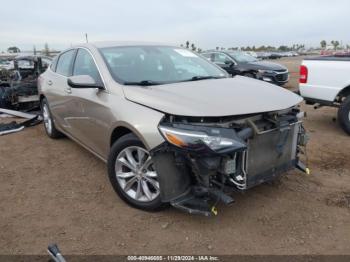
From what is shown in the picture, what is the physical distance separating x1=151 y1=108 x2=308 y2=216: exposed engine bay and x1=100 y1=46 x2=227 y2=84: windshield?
102cm

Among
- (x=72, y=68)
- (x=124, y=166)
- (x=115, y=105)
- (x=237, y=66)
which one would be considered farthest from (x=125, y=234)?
(x=237, y=66)

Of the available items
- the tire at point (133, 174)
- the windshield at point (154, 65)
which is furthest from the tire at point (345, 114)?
the tire at point (133, 174)

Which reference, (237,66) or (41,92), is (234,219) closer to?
(41,92)

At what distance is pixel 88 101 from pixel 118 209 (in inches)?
52.8

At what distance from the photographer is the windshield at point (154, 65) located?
410cm

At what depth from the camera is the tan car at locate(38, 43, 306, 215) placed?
124 inches

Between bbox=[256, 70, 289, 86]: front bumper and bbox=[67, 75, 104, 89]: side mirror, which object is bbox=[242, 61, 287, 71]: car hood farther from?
bbox=[67, 75, 104, 89]: side mirror

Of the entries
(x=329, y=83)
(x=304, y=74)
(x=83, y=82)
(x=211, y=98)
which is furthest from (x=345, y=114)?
(x=83, y=82)

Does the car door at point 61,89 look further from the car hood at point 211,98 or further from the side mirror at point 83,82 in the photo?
the car hood at point 211,98

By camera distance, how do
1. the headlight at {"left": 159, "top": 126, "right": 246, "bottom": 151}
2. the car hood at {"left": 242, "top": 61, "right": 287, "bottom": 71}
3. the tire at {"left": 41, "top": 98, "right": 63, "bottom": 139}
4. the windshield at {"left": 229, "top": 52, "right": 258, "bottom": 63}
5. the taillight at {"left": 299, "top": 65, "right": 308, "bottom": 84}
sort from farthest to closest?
the windshield at {"left": 229, "top": 52, "right": 258, "bottom": 63}
the car hood at {"left": 242, "top": 61, "right": 287, "bottom": 71}
the taillight at {"left": 299, "top": 65, "right": 308, "bottom": 84}
the tire at {"left": 41, "top": 98, "right": 63, "bottom": 139}
the headlight at {"left": 159, "top": 126, "right": 246, "bottom": 151}

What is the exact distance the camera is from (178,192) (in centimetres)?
327

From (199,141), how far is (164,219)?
983 millimetres

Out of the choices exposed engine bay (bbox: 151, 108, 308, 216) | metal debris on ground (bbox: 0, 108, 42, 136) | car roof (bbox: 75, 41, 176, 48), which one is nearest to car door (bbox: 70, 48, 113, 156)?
car roof (bbox: 75, 41, 176, 48)

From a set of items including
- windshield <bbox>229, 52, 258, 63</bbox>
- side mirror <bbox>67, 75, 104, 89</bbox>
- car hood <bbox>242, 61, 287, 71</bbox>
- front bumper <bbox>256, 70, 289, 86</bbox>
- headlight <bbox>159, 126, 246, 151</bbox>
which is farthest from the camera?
windshield <bbox>229, 52, 258, 63</bbox>
